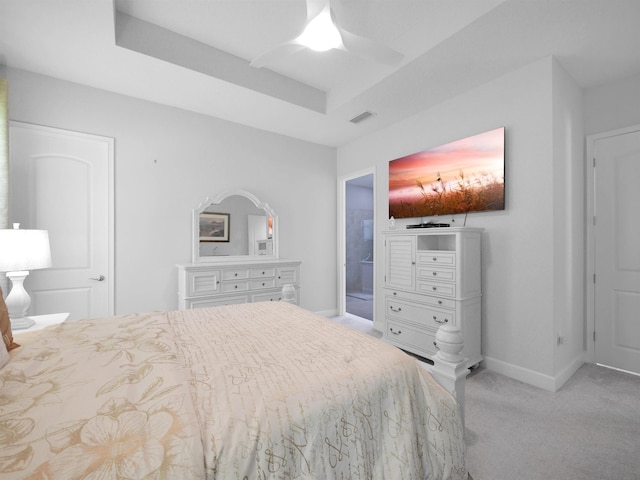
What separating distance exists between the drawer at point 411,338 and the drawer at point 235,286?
66.8 inches

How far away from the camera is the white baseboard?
2.40m

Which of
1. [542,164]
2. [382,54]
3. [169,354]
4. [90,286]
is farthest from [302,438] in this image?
[90,286]

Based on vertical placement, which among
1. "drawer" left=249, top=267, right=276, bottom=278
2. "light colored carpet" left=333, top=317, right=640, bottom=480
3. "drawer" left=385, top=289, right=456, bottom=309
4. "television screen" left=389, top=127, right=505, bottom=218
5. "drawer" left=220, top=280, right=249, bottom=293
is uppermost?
"television screen" left=389, top=127, right=505, bottom=218

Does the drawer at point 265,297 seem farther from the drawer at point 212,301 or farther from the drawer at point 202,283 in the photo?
the drawer at point 202,283

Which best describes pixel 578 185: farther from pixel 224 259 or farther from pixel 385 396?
pixel 224 259

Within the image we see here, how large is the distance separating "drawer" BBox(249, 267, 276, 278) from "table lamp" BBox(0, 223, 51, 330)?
1.84 metres

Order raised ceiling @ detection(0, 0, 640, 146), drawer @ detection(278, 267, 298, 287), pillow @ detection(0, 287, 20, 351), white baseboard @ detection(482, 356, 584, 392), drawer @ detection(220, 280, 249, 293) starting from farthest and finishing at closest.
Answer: drawer @ detection(278, 267, 298, 287)
drawer @ detection(220, 280, 249, 293)
white baseboard @ detection(482, 356, 584, 392)
raised ceiling @ detection(0, 0, 640, 146)
pillow @ detection(0, 287, 20, 351)

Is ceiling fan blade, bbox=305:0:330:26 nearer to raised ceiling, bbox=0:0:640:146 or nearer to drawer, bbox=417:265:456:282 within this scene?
raised ceiling, bbox=0:0:640:146

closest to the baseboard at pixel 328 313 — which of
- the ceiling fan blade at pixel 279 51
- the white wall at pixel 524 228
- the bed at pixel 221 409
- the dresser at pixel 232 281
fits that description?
the dresser at pixel 232 281

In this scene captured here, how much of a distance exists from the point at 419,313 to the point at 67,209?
353cm

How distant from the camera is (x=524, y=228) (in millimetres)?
2600

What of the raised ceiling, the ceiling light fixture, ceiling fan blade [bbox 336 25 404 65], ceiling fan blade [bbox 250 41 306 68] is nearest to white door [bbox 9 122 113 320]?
the raised ceiling

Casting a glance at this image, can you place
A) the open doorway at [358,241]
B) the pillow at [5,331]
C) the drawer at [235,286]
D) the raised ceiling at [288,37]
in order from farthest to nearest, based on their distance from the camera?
the open doorway at [358,241], the drawer at [235,286], the raised ceiling at [288,37], the pillow at [5,331]

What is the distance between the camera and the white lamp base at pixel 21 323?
195 centimetres
